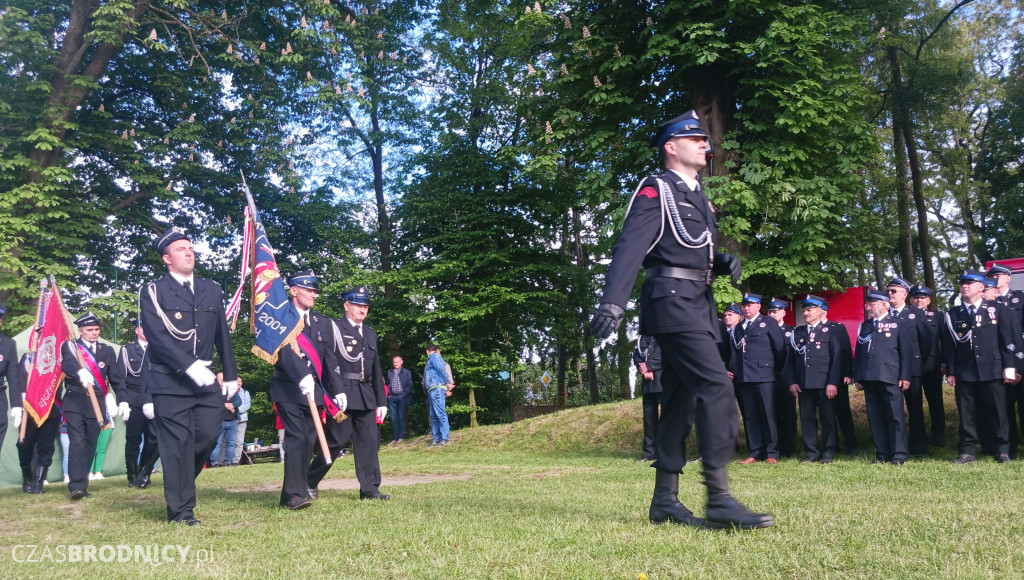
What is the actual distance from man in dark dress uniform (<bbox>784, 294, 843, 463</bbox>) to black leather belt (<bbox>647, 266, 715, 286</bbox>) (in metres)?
6.83

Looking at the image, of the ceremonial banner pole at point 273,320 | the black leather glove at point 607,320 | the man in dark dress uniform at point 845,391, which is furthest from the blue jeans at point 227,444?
the black leather glove at point 607,320

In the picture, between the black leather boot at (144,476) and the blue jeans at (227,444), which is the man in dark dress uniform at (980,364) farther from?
the blue jeans at (227,444)

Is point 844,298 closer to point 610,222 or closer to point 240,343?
point 610,222

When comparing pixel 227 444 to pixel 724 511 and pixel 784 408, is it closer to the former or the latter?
pixel 784 408

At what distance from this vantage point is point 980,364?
9.94 metres

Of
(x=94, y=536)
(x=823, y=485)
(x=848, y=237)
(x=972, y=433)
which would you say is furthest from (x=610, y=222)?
(x=94, y=536)

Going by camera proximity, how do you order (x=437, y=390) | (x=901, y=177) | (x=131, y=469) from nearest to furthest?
(x=131, y=469) → (x=437, y=390) → (x=901, y=177)

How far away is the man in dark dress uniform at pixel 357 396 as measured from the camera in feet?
26.8

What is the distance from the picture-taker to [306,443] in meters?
Answer: 7.82

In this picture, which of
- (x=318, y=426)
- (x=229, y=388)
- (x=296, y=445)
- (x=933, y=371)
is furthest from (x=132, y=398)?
(x=933, y=371)

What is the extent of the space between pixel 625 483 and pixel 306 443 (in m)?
3.34

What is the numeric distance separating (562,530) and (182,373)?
150 inches

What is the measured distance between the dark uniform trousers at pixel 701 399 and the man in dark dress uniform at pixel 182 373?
158 inches

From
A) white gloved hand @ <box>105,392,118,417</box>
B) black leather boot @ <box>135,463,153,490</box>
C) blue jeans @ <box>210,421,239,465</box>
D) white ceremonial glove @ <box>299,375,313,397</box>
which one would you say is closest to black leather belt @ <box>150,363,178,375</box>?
white ceremonial glove @ <box>299,375,313,397</box>
